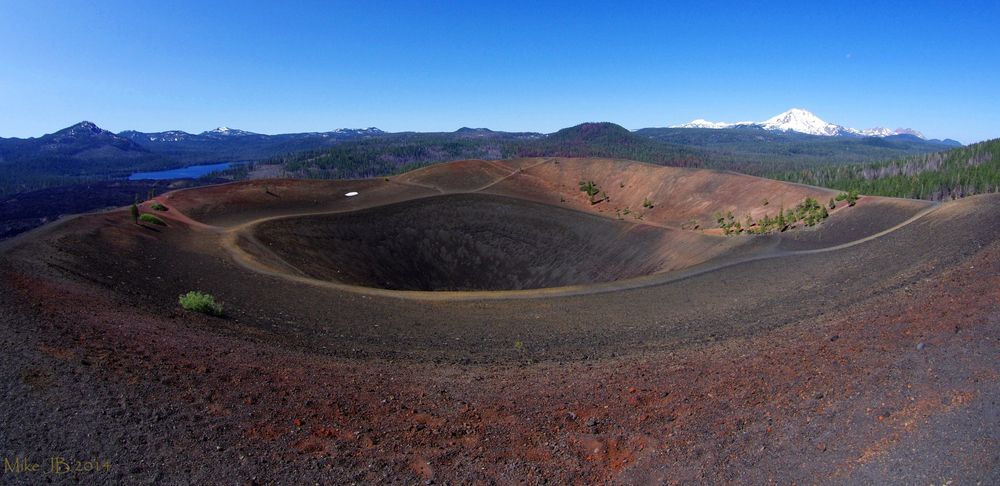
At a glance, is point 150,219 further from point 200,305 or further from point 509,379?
point 509,379

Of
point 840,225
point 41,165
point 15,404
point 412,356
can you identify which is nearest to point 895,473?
point 412,356

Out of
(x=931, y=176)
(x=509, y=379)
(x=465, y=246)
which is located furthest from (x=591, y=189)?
(x=509, y=379)

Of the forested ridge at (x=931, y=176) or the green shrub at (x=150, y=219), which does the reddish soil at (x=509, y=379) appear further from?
the forested ridge at (x=931, y=176)

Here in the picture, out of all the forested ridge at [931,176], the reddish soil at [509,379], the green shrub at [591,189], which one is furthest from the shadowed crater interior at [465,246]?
the forested ridge at [931,176]

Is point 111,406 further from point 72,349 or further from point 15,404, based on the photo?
point 72,349

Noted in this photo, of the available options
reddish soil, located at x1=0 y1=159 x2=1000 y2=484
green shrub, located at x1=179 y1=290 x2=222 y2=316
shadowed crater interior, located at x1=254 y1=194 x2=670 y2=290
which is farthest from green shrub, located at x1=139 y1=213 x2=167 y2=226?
green shrub, located at x1=179 y1=290 x2=222 y2=316
